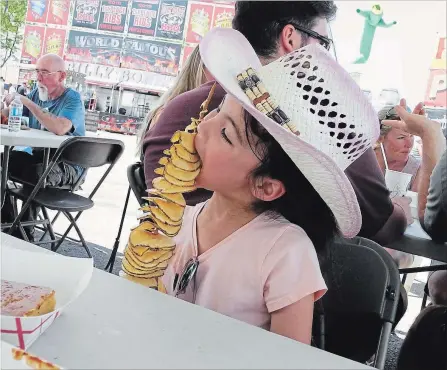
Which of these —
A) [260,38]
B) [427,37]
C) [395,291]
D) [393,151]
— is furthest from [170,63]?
[395,291]

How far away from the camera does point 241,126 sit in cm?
84

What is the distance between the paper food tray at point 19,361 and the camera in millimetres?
360

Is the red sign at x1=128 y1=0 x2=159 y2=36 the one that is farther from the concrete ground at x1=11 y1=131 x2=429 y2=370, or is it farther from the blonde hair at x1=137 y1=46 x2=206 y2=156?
the blonde hair at x1=137 y1=46 x2=206 y2=156

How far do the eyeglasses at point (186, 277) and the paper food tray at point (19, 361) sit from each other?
0.50 metres

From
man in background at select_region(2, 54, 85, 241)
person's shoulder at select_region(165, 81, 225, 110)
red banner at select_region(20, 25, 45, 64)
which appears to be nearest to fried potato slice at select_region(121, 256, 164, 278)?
person's shoulder at select_region(165, 81, 225, 110)

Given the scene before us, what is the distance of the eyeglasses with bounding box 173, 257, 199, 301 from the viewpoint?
0.88 m

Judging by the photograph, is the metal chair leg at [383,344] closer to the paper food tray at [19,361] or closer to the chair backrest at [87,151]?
the paper food tray at [19,361]

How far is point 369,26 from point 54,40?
21.2ft

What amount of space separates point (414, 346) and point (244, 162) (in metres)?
0.89

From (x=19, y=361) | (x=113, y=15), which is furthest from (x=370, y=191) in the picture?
(x=113, y=15)

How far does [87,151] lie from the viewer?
2646 millimetres

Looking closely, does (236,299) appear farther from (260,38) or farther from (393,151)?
(393,151)

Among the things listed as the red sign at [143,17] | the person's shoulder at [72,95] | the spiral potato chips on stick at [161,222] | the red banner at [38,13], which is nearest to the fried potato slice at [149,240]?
the spiral potato chips on stick at [161,222]

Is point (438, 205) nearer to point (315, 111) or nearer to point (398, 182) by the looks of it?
point (398, 182)
